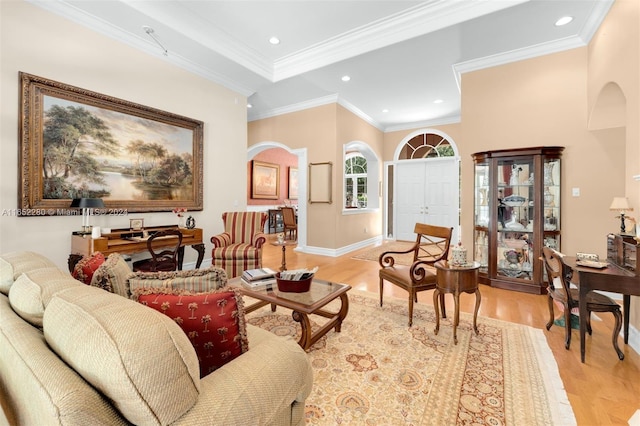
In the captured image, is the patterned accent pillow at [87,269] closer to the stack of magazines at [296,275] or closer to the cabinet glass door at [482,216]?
the stack of magazines at [296,275]

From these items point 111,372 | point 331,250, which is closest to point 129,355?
point 111,372

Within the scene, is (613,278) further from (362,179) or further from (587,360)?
(362,179)

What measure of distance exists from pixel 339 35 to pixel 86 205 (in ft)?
12.6

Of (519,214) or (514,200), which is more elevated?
(514,200)

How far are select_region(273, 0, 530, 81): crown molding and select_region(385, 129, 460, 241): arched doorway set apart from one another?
13.3 feet

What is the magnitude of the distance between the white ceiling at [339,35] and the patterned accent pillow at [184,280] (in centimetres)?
346

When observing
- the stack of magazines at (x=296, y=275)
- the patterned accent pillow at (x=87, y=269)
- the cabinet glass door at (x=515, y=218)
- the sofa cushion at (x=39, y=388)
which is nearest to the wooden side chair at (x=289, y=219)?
the cabinet glass door at (x=515, y=218)

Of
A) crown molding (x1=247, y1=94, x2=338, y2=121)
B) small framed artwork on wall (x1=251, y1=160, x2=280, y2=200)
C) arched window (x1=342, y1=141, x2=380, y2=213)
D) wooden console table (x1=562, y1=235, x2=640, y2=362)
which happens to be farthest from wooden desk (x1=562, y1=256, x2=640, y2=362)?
small framed artwork on wall (x1=251, y1=160, x2=280, y2=200)

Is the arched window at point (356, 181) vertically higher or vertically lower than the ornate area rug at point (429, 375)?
higher

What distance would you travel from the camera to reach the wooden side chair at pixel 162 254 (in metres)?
3.19

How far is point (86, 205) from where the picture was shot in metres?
3.04

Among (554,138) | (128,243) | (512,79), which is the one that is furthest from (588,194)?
(128,243)

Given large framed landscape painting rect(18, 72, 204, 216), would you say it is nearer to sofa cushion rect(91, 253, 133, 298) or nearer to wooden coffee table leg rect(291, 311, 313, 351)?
sofa cushion rect(91, 253, 133, 298)

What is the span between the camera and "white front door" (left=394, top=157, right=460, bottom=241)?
7199mm
